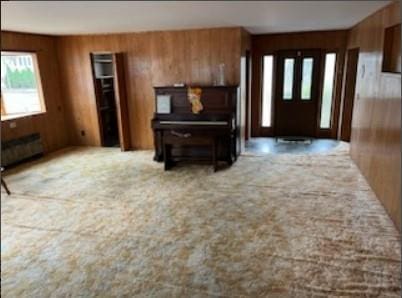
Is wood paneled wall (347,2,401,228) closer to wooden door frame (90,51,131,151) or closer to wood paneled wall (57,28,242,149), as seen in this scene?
wood paneled wall (57,28,242,149)

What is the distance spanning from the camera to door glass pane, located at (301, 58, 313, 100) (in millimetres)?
6477

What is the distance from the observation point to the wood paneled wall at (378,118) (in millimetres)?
3070

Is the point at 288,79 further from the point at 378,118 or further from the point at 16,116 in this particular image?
the point at 16,116

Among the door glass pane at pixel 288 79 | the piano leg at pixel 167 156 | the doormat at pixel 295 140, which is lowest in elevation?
the doormat at pixel 295 140

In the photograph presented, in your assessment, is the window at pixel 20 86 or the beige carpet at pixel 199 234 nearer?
the beige carpet at pixel 199 234

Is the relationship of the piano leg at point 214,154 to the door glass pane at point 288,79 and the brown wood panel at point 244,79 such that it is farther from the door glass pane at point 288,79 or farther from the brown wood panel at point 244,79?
the door glass pane at point 288,79

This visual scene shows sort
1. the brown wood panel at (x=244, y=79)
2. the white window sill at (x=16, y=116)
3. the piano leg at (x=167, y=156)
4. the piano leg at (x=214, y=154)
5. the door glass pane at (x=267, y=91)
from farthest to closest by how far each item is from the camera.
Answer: the door glass pane at (x=267, y=91) < the brown wood panel at (x=244, y=79) < the white window sill at (x=16, y=116) < the piano leg at (x=167, y=156) < the piano leg at (x=214, y=154)

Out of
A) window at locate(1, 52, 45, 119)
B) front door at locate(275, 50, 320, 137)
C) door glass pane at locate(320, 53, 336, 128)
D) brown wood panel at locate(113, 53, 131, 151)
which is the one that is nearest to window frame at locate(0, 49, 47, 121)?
window at locate(1, 52, 45, 119)

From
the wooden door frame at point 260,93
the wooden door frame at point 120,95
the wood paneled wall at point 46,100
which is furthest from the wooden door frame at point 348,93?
the wood paneled wall at point 46,100

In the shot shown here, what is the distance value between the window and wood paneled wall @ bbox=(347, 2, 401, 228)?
545 centimetres

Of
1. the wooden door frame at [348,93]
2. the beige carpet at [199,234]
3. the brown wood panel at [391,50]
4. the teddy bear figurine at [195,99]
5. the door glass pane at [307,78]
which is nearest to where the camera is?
the beige carpet at [199,234]

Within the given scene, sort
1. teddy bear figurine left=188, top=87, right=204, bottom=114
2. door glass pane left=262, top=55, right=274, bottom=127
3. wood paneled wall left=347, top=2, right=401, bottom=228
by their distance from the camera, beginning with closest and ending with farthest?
1. wood paneled wall left=347, top=2, right=401, bottom=228
2. teddy bear figurine left=188, top=87, right=204, bottom=114
3. door glass pane left=262, top=55, right=274, bottom=127

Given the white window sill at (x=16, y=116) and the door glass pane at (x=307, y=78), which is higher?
the door glass pane at (x=307, y=78)

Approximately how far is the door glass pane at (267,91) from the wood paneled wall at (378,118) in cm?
186
